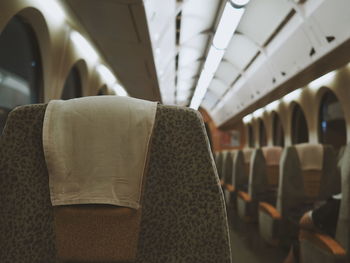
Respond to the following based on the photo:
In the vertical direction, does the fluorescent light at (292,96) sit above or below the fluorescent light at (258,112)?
below

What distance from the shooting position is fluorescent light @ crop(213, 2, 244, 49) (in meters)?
4.45

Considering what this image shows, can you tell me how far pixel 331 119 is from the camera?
7715 millimetres

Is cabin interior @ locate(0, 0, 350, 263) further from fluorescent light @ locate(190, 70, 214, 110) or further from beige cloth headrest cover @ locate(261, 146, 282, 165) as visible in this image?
beige cloth headrest cover @ locate(261, 146, 282, 165)

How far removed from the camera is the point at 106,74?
341 inches

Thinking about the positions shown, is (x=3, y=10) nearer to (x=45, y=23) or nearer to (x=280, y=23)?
(x=45, y=23)

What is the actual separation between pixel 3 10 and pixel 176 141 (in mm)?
3522

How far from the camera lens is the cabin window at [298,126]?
998 cm

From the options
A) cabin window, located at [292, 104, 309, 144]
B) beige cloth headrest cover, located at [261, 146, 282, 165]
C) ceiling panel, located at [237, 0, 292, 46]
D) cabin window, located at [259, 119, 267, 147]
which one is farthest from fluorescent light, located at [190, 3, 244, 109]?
cabin window, located at [259, 119, 267, 147]

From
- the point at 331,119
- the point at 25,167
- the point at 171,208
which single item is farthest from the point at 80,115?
the point at 331,119

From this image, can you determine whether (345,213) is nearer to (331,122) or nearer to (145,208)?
(145,208)

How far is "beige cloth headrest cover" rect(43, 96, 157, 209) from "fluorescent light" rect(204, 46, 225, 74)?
5.43 metres

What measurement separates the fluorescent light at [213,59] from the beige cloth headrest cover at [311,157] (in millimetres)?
3093

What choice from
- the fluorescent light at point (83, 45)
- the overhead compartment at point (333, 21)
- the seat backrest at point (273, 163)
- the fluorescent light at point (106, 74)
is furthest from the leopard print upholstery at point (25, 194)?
the fluorescent light at point (106, 74)

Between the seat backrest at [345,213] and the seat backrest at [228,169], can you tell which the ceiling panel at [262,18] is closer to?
the seat backrest at [228,169]
